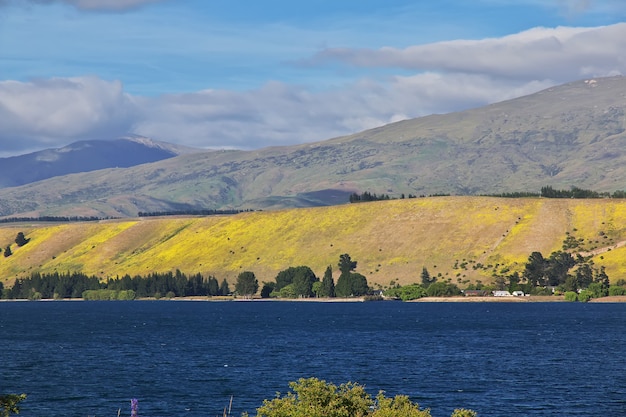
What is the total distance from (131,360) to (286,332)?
4618cm

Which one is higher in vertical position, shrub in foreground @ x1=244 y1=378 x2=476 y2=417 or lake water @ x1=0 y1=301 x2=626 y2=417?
shrub in foreground @ x1=244 y1=378 x2=476 y2=417

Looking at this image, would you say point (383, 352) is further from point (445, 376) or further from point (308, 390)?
point (308, 390)

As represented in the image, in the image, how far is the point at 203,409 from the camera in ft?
287

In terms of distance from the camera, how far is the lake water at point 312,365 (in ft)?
301

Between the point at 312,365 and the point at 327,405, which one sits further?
the point at 312,365

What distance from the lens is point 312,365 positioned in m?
119

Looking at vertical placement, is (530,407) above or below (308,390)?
below

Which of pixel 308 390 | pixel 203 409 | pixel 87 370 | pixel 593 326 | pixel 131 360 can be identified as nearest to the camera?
pixel 308 390

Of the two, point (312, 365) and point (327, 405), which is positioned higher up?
point (327, 405)

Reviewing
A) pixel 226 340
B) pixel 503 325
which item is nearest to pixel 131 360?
pixel 226 340

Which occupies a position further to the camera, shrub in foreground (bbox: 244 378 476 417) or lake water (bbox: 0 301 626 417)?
lake water (bbox: 0 301 626 417)

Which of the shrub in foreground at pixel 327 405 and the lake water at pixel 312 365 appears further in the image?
the lake water at pixel 312 365

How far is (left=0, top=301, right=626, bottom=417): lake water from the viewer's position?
3610 inches

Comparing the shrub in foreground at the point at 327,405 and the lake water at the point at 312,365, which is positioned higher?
the shrub in foreground at the point at 327,405
